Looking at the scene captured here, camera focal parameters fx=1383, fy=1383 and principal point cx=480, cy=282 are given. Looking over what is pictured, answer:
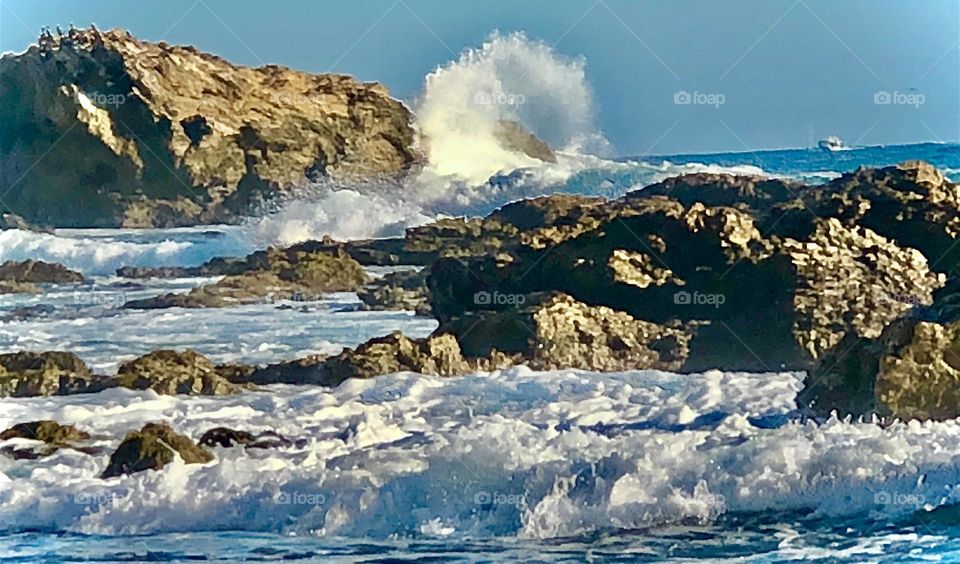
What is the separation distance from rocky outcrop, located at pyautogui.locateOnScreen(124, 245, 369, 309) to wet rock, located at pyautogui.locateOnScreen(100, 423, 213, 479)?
0.49 metres

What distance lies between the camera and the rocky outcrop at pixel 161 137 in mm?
5164

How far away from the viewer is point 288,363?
5074 mm

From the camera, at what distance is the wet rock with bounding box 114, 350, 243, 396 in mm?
5047

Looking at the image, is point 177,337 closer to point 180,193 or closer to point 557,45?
point 180,193

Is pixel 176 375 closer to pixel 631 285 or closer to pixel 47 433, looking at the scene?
pixel 47 433

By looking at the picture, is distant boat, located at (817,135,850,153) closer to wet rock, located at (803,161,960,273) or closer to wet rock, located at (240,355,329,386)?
wet rock, located at (803,161,960,273)

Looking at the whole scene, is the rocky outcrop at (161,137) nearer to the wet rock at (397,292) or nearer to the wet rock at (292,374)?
the wet rock at (397,292)

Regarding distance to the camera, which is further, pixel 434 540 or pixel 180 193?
pixel 180 193

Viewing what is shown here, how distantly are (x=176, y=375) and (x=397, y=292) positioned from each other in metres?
0.86

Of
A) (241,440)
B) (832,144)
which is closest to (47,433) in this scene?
(241,440)

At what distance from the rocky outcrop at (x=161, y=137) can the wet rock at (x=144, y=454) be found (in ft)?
2.64

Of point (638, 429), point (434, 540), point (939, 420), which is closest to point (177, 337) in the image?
point (434, 540)

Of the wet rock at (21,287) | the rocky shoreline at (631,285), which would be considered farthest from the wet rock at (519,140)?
the wet rock at (21,287)

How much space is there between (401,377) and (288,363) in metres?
0.42
